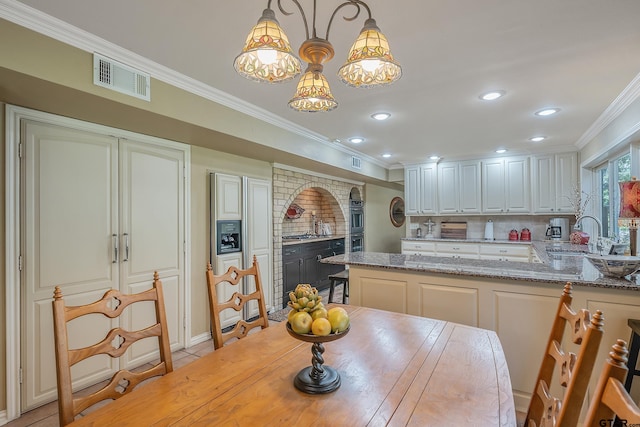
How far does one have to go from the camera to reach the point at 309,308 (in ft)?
3.76

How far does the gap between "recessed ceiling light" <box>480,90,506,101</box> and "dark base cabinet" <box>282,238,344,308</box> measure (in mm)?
3041

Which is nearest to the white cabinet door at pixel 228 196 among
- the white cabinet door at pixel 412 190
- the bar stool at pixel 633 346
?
the bar stool at pixel 633 346

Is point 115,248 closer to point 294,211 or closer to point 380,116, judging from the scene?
point 380,116

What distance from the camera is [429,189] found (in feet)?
19.3

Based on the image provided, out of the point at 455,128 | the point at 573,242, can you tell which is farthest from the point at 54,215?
the point at 573,242

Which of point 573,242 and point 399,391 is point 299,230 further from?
point 399,391

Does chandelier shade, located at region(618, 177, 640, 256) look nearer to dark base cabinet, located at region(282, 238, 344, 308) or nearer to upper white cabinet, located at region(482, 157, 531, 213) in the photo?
upper white cabinet, located at region(482, 157, 531, 213)

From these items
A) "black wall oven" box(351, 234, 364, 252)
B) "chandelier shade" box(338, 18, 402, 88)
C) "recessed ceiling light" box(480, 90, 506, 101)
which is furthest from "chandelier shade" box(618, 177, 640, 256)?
"black wall oven" box(351, 234, 364, 252)

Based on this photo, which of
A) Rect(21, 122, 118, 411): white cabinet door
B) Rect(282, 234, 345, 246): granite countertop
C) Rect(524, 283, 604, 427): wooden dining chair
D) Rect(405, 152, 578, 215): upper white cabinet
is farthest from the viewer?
Rect(405, 152, 578, 215): upper white cabinet

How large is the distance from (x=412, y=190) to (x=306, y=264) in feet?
8.42

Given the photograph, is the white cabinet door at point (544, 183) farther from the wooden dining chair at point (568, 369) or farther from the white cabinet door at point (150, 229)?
the white cabinet door at point (150, 229)

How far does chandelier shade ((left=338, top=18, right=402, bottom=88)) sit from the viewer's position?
1.23 m

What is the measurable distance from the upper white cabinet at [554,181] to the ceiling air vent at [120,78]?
17.9ft

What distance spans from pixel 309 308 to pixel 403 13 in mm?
1554
